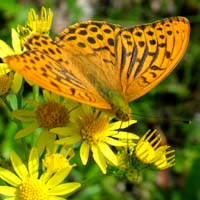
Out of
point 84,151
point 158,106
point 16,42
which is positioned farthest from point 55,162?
point 158,106

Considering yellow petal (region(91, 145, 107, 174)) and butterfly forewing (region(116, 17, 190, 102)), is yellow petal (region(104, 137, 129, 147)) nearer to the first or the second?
yellow petal (region(91, 145, 107, 174))

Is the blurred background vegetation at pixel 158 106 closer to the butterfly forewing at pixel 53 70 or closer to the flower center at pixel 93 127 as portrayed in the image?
the flower center at pixel 93 127

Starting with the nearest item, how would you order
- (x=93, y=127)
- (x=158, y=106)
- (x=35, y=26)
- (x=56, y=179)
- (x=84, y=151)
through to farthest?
(x=56, y=179) < (x=84, y=151) < (x=93, y=127) < (x=35, y=26) < (x=158, y=106)

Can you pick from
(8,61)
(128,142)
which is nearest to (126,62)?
(128,142)

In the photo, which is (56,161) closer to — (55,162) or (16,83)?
(55,162)

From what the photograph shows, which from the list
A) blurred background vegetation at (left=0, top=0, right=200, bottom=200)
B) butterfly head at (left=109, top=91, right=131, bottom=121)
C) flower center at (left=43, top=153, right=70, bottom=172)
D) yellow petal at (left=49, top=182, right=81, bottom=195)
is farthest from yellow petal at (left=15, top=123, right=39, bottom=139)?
blurred background vegetation at (left=0, top=0, right=200, bottom=200)

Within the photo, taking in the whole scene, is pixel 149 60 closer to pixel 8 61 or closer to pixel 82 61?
pixel 82 61
